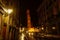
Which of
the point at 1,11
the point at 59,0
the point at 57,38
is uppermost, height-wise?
the point at 59,0

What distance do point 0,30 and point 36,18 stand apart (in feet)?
114

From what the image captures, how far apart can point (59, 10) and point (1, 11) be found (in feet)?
41.7

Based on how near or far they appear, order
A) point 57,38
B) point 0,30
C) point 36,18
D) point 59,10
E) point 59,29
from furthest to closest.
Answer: point 36,18
point 59,10
point 59,29
point 0,30
point 57,38

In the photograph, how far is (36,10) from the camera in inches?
1742

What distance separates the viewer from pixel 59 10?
64.8 ft

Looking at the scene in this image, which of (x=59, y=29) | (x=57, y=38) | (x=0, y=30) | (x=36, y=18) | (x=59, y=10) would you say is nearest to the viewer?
(x=57, y=38)

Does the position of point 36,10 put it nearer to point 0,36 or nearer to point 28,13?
point 28,13

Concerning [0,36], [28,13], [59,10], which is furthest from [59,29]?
[28,13]

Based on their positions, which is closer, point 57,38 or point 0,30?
point 57,38

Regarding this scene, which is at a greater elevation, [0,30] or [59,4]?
[59,4]

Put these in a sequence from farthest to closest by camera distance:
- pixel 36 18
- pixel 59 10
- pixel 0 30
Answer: pixel 36 18, pixel 59 10, pixel 0 30

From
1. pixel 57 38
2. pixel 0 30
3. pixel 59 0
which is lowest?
pixel 57 38

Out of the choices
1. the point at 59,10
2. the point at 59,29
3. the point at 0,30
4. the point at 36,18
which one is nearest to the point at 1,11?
the point at 0,30

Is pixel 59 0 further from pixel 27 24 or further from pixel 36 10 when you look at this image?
pixel 27 24
